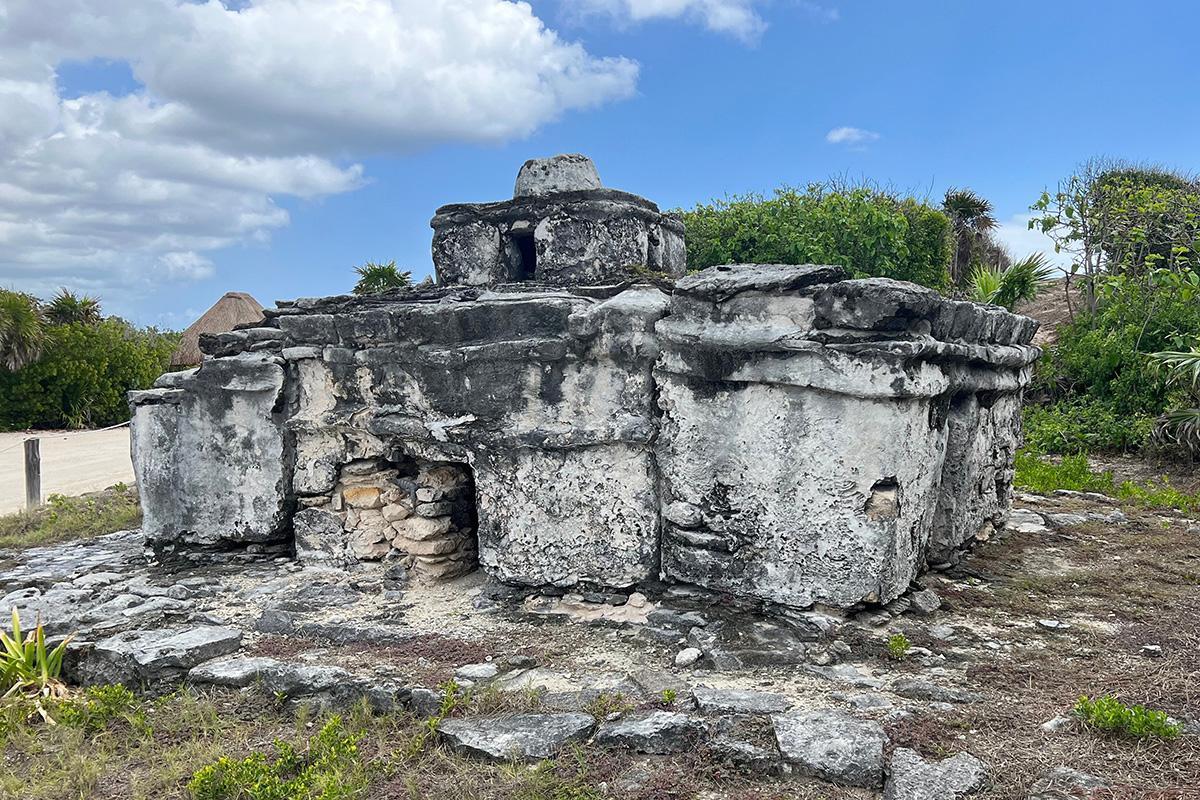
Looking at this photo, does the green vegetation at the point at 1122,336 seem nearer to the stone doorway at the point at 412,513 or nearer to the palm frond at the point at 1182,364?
the palm frond at the point at 1182,364

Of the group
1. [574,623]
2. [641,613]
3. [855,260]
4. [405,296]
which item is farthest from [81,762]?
[855,260]

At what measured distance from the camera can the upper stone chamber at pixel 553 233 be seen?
6.71m

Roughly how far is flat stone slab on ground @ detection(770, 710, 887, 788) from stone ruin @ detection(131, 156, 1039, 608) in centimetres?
117

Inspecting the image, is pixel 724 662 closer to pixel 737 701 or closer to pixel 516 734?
pixel 737 701

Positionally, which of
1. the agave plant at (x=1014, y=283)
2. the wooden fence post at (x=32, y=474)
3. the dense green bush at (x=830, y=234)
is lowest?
the wooden fence post at (x=32, y=474)

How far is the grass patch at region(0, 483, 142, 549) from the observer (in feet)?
24.8

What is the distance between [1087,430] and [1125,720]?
8736 mm

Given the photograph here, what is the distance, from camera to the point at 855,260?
15.9m

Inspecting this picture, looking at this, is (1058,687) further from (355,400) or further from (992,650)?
(355,400)

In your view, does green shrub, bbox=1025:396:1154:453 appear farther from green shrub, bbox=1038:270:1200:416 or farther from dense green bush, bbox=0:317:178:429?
dense green bush, bbox=0:317:178:429

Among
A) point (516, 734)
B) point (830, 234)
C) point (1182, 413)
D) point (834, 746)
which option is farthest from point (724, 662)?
point (830, 234)

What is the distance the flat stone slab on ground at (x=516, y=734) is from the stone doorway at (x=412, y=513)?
2.11m

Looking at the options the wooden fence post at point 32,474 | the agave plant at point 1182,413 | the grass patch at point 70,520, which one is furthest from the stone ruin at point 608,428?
the wooden fence post at point 32,474

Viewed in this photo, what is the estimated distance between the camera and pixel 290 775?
10.5ft
